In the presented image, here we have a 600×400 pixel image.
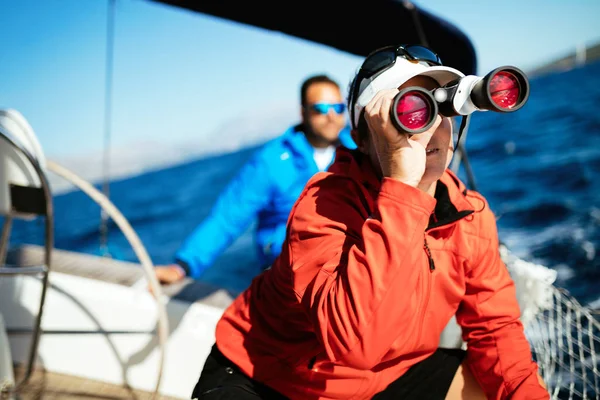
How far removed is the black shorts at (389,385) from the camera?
3.91ft

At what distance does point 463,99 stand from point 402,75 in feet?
0.55

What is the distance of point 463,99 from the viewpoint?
2.90 ft

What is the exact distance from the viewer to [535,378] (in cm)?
121

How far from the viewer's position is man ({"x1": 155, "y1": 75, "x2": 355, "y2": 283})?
88.3 inches

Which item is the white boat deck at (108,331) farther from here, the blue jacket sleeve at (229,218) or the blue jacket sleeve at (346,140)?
the blue jacket sleeve at (346,140)

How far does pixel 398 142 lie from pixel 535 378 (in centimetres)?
87

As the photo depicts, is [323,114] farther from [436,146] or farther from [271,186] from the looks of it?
[436,146]

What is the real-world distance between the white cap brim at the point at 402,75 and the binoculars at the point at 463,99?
0.24 ft

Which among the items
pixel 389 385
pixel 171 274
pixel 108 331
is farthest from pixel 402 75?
pixel 108 331

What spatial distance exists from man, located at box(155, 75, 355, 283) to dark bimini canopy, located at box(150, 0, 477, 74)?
31 cm

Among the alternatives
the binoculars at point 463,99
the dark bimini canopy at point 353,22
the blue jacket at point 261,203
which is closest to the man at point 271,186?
the blue jacket at point 261,203

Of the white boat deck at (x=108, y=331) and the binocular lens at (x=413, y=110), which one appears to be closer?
Answer: the binocular lens at (x=413, y=110)

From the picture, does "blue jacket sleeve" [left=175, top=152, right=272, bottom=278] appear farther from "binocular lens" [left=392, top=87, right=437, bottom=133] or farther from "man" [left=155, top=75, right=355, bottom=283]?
"binocular lens" [left=392, top=87, right=437, bottom=133]

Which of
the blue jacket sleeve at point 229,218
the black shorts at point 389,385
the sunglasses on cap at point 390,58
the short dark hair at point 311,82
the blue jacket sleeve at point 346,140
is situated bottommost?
the black shorts at point 389,385
